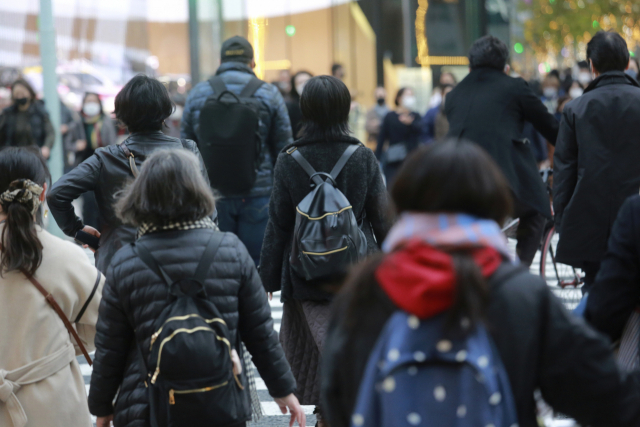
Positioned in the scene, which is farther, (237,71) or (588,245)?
(237,71)

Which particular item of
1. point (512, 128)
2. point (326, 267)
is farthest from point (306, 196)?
point (512, 128)

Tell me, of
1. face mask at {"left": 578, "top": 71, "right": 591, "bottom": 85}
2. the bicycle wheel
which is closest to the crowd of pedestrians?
the bicycle wheel

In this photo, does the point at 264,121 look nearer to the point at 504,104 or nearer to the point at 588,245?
the point at 504,104

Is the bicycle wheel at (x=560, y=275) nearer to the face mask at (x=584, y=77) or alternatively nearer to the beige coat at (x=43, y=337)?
the beige coat at (x=43, y=337)

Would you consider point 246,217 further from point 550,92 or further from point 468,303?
point 550,92

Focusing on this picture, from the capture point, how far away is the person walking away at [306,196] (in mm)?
4539

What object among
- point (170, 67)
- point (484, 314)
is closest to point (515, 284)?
point (484, 314)

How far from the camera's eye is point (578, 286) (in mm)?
7539

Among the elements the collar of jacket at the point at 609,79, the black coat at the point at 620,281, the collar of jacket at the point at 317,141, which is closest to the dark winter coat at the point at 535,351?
the black coat at the point at 620,281

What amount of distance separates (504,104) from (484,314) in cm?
486

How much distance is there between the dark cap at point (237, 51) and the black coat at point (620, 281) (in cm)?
448

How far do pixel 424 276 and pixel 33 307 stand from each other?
2020 millimetres

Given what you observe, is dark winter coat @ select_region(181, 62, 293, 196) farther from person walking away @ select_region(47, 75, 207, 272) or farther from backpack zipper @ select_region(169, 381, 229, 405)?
backpack zipper @ select_region(169, 381, 229, 405)

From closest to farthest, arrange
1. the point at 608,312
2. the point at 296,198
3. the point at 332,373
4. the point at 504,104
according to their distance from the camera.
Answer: the point at 332,373 < the point at 608,312 < the point at 296,198 < the point at 504,104
